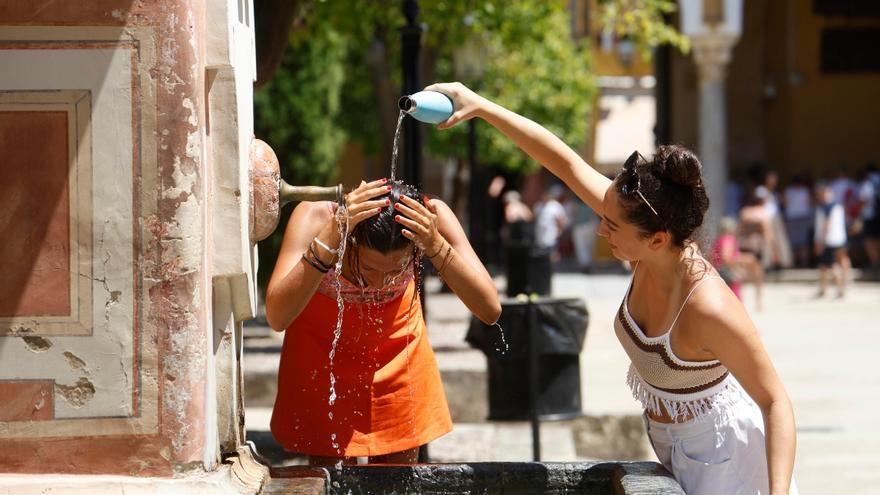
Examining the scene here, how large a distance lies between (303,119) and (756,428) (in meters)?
15.7

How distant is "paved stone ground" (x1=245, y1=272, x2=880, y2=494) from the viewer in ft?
24.2

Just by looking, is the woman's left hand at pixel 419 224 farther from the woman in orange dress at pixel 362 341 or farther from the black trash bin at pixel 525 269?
the black trash bin at pixel 525 269

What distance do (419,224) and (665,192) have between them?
621 millimetres

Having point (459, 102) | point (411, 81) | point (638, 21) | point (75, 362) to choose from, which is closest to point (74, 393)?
point (75, 362)

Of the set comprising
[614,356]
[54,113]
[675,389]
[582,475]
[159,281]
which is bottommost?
[614,356]

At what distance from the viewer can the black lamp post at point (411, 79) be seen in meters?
6.49

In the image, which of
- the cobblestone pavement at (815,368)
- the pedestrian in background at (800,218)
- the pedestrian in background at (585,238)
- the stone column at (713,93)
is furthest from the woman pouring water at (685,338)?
the pedestrian in background at (585,238)

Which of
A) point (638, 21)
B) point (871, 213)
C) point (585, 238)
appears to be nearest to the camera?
point (638, 21)

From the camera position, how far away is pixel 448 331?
12.7 metres

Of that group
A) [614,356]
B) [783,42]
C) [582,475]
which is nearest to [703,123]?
[783,42]

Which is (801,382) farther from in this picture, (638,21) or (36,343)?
(36,343)

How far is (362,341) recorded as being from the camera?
3.72 m

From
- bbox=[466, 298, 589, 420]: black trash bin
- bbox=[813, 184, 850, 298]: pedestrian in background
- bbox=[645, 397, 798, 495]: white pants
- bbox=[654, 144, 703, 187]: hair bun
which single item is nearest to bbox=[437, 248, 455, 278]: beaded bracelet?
bbox=[654, 144, 703, 187]: hair bun

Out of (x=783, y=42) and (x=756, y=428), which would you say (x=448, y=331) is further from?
(x=783, y=42)
